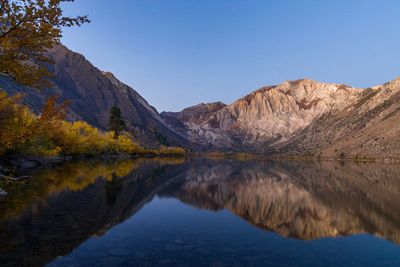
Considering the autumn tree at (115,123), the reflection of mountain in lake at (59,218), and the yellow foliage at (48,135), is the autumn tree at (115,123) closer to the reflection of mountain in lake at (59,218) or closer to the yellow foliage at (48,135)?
the yellow foliage at (48,135)

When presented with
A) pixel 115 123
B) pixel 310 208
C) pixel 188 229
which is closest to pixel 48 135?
pixel 188 229

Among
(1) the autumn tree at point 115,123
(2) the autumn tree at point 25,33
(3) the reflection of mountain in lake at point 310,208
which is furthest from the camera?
(1) the autumn tree at point 115,123

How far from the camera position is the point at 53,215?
2525 cm

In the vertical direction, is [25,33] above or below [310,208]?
above

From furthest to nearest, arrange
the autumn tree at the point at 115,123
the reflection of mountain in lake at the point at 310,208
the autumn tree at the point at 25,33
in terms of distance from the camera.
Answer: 1. the autumn tree at the point at 115,123
2. the reflection of mountain in lake at the point at 310,208
3. the autumn tree at the point at 25,33

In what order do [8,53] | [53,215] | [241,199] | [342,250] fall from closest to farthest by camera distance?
[8,53]
[342,250]
[53,215]
[241,199]

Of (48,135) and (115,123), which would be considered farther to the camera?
(115,123)

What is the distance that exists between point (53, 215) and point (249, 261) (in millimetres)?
15938

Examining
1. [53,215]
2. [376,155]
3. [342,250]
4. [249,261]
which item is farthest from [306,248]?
[376,155]

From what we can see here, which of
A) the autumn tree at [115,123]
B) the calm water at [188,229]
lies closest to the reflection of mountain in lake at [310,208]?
the calm water at [188,229]

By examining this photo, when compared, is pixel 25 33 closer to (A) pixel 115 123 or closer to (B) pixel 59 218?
(B) pixel 59 218

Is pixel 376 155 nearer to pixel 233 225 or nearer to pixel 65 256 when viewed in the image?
pixel 233 225

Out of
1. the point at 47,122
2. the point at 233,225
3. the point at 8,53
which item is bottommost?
the point at 233,225

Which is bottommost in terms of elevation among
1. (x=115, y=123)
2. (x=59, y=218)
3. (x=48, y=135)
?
(x=59, y=218)
